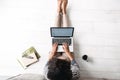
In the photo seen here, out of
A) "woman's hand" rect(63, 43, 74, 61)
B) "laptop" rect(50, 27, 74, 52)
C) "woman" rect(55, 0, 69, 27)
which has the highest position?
"woman" rect(55, 0, 69, 27)

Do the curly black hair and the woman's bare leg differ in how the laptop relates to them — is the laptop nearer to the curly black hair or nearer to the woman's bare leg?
the woman's bare leg

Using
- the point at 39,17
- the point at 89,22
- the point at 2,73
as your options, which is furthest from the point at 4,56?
the point at 89,22

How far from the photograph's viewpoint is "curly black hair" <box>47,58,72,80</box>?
133 centimetres

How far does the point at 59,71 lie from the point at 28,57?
0.53m

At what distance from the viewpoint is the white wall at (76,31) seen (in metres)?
1.78

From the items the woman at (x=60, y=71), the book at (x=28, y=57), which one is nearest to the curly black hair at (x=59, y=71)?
the woman at (x=60, y=71)

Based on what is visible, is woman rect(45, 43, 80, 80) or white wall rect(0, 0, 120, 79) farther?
white wall rect(0, 0, 120, 79)

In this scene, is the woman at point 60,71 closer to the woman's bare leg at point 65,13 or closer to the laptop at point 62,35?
the laptop at point 62,35

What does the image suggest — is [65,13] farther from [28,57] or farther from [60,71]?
[60,71]

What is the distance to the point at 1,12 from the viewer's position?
1.84m

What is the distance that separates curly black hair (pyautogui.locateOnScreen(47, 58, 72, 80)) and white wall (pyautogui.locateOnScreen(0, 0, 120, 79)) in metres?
0.42

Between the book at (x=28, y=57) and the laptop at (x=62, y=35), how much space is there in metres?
0.19

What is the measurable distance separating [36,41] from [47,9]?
0.27m

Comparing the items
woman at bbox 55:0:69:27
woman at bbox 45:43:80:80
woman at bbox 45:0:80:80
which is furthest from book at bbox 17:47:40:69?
woman at bbox 45:43:80:80
